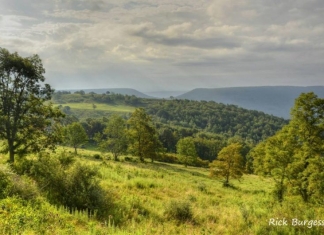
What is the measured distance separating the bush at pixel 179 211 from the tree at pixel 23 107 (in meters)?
12.3

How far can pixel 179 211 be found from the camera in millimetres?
12242

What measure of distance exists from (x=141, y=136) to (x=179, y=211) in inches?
1855

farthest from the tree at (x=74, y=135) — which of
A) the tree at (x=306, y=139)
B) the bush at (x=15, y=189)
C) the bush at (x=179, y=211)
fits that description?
the bush at (x=179, y=211)

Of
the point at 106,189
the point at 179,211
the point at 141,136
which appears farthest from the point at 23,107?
the point at 141,136

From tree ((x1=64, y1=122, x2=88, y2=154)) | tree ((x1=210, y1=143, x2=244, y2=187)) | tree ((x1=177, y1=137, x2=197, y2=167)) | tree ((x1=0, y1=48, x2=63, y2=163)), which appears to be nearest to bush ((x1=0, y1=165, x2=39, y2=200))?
tree ((x1=0, y1=48, x2=63, y2=163))

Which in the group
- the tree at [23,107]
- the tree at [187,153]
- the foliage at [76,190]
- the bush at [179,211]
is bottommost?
the tree at [187,153]

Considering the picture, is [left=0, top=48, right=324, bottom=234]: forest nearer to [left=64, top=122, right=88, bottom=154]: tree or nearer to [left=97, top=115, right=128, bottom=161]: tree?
[left=97, top=115, right=128, bottom=161]: tree

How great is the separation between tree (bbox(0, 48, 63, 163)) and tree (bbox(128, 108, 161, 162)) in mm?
38617

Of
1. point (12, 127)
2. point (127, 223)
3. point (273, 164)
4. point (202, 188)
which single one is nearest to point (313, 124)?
point (273, 164)

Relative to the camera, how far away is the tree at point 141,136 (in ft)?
190

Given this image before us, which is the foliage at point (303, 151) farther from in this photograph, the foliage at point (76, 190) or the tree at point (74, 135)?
the tree at point (74, 135)

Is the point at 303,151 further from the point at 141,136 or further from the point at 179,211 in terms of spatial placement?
the point at 141,136

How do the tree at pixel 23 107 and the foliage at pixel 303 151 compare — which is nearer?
the tree at pixel 23 107

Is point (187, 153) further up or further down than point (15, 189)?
further down
